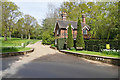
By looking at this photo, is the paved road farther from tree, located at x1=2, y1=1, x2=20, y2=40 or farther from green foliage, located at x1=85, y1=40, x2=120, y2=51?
tree, located at x1=2, y1=1, x2=20, y2=40

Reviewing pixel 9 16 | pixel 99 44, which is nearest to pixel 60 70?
pixel 99 44

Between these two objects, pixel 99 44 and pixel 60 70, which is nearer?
pixel 60 70

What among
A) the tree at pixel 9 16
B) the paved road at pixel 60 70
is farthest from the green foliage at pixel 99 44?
the tree at pixel 9 16

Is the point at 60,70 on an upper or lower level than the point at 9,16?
lower

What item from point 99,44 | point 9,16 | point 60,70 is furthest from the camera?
point 9,16

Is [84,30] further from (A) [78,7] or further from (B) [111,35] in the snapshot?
(A) [78,7]

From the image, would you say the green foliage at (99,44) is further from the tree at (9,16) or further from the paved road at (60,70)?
the tree at (9,16)

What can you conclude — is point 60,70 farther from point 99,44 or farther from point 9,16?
point 9,16

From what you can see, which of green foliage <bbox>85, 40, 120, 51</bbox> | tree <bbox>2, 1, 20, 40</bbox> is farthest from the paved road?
tree <bbox>2, 1, 20, 40</bbox>

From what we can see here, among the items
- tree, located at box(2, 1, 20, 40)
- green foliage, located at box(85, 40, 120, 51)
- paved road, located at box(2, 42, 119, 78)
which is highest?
tree, located at box(2, 1, 20, 40)

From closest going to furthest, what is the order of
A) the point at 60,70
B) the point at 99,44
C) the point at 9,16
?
1. the point at 60,70
2. the point at 99,44
3. the point at 9,16

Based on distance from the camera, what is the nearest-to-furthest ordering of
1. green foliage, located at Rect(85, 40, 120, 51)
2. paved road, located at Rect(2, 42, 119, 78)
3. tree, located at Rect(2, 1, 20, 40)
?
paved road, located at Rect(2, 42, 119, 78) < green foliage, located at Rect(85, 40, 120, 51) < tree, located at Rect(2, 1, 20, 40)

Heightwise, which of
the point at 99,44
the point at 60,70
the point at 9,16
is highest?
the point at 9,16

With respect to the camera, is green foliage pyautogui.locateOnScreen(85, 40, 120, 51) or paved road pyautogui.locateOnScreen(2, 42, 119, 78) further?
green foliage pyautogui.locateOnScreen(85, 40, 120, 51)
